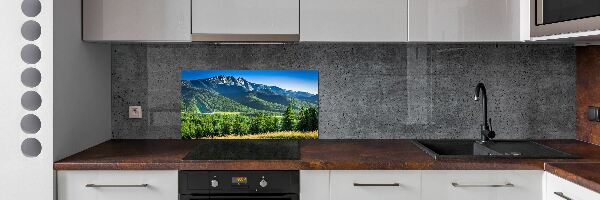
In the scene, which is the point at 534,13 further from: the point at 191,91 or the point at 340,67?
the point at 191,91

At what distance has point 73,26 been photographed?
2.65 m

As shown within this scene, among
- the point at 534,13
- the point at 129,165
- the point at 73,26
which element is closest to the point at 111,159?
the point at 129,165

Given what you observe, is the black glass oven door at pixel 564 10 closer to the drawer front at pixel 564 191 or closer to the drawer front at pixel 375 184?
the drawer front at pixel 564 191

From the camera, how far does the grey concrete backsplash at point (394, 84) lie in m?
3.17

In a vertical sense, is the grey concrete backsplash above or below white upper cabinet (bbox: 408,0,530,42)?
below

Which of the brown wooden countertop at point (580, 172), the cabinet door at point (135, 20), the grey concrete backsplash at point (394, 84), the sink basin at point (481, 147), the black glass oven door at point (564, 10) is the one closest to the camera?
the brown wooden countertop at point (580, 172)

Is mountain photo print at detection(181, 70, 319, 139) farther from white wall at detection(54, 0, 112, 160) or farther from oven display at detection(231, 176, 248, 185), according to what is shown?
oven display at detection(231, 176, 248, 185)

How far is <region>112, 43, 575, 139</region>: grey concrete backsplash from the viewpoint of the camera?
3172 mm
